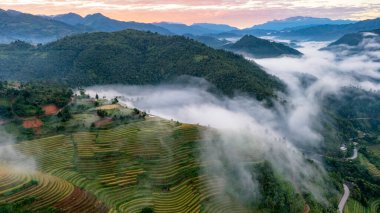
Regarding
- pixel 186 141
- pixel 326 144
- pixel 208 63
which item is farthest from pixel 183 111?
pixel 186 141

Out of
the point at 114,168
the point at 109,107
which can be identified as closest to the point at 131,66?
the point at 109,107

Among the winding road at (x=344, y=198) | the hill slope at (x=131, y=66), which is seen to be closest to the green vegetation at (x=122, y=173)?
the winding road at (x=344, y=198)

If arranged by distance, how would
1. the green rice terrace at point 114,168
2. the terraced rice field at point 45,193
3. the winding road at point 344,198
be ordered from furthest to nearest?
the winding road at point 344,198, the green rice terrace at point 114,168, the terraced rice field at point 45,193

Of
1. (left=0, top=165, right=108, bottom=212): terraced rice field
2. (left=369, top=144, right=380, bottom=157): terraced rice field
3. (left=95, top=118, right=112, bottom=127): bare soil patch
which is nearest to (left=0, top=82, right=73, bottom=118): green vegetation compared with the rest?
(left=95, top=118, right=112, bottom=127): bare soil patch

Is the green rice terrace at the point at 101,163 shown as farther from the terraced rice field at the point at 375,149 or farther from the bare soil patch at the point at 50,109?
the terraced rice field at the point at 375,149

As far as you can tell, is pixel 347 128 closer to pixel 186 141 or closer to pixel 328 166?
pixel 328 166

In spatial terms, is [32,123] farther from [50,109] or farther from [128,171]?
[128,171]

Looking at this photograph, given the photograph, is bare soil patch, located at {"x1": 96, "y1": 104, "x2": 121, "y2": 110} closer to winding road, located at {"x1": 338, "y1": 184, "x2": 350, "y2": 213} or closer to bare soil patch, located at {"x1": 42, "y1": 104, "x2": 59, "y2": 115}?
bare soil patch, located at {"x1": 42, "y1": 104, "x2": 59, "y2": 115}

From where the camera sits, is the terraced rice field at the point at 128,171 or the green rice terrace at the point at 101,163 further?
the terraced rice field at the point at 128,171
